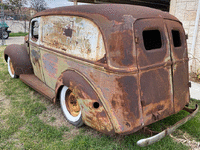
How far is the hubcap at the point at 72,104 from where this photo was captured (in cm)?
303

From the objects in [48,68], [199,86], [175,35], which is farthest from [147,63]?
[199,86]

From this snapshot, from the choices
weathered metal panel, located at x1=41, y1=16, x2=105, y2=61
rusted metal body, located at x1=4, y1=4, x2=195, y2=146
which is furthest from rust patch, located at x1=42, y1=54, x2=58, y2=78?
rusted metal body, located at x1=4, y1=4, x2=195, y2=146

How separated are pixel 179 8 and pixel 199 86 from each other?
8.36 ft

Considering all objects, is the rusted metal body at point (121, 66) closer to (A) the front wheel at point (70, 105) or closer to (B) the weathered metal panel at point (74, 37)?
(B) the weathered metal panel at point (74, 37)

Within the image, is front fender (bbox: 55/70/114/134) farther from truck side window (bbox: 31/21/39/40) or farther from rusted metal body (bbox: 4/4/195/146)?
truck side window (bbox: 31/21/39/40)

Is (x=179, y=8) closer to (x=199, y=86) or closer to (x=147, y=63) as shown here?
(x=199, y=86)

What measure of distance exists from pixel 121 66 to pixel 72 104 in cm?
139

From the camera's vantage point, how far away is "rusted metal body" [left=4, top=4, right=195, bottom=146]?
6.90 feet

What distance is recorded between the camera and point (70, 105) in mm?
3102

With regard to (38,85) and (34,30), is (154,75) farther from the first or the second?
(34,30)

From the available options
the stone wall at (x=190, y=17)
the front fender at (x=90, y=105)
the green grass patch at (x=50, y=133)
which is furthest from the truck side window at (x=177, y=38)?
the stone wall at (x=190, y=17)

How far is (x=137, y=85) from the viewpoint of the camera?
214cm

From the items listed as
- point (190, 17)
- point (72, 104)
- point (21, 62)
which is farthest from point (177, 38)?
point (21, 62)

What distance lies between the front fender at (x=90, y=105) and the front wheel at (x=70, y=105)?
475 millimetres
